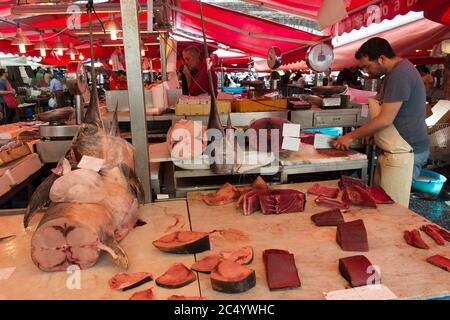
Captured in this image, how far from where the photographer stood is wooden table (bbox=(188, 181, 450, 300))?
156 centimetres

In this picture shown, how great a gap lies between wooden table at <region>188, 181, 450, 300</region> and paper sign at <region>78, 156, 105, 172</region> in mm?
688

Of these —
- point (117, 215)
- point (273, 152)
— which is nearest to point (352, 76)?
point (273, 152)

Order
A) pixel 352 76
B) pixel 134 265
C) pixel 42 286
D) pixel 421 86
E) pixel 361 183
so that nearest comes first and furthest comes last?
pixel 42 286 < pixel 134 265 < pixel 361 183 < pixel 421 86 < pixel 352 76

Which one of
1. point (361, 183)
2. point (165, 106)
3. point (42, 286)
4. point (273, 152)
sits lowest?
point (42, 286)

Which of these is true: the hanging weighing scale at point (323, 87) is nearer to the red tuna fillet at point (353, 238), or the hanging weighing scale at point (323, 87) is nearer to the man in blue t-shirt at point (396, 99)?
the man in blue t-shirt at point (396, 99)

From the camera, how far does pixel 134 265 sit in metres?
1.79

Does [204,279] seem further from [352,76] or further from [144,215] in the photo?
[352,76]

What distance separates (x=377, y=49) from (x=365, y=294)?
2.55 meters

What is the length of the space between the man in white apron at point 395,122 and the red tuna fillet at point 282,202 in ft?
3.63

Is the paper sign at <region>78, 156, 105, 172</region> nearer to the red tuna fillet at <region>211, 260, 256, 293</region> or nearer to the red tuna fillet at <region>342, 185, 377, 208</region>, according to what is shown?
the red tuna fillet at <region>211, 260, 256, 293</region>

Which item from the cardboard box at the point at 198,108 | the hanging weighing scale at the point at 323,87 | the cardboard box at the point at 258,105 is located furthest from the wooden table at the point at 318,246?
the hanging weighing scale at the point at 323,87

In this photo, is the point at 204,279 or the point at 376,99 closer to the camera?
the point at 204,279

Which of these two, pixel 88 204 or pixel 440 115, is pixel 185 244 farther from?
pixel 440 115

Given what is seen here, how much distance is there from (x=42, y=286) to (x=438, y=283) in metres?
1.81
